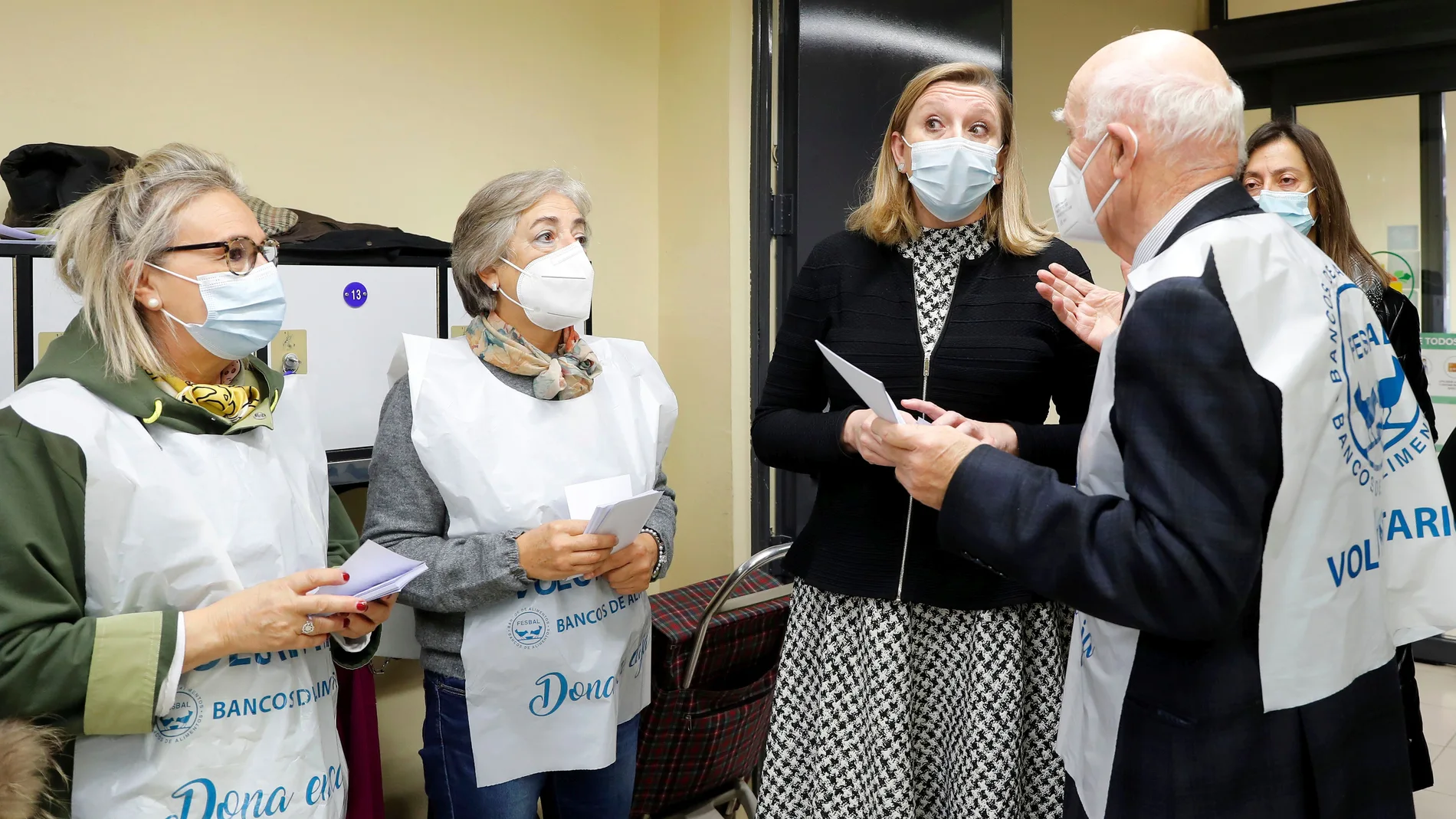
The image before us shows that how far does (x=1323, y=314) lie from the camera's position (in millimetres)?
1049

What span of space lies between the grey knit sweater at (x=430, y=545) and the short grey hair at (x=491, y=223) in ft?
0.69

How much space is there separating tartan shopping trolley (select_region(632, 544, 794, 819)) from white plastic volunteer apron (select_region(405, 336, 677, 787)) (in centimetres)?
39

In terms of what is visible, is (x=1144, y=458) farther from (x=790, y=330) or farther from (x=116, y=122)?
(x=116, y=122)

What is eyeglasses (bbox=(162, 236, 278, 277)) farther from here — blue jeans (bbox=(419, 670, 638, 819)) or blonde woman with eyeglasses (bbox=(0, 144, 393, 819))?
blue jeans (bbox=(419, 670, 638, 819))

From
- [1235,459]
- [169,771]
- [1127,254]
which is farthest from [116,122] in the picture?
[1235,459]

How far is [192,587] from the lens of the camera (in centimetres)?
128

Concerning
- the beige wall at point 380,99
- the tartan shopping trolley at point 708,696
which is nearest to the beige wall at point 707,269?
the beige wall at point 380,99

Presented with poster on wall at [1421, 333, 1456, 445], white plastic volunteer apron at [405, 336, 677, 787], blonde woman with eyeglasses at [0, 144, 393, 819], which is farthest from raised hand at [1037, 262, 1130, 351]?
poster on wall at [1421, 333, 1456, 445]

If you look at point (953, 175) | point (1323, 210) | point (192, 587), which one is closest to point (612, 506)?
point (192, 587)

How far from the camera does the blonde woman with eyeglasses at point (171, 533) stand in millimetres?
1185

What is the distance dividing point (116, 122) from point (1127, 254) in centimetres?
230

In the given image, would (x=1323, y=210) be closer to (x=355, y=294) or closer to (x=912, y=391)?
(x=912, y=391)

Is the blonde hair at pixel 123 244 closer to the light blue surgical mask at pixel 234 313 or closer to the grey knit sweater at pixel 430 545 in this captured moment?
the light blue surgical mask at pixel 234 313

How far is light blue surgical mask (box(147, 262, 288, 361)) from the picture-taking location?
141cm
